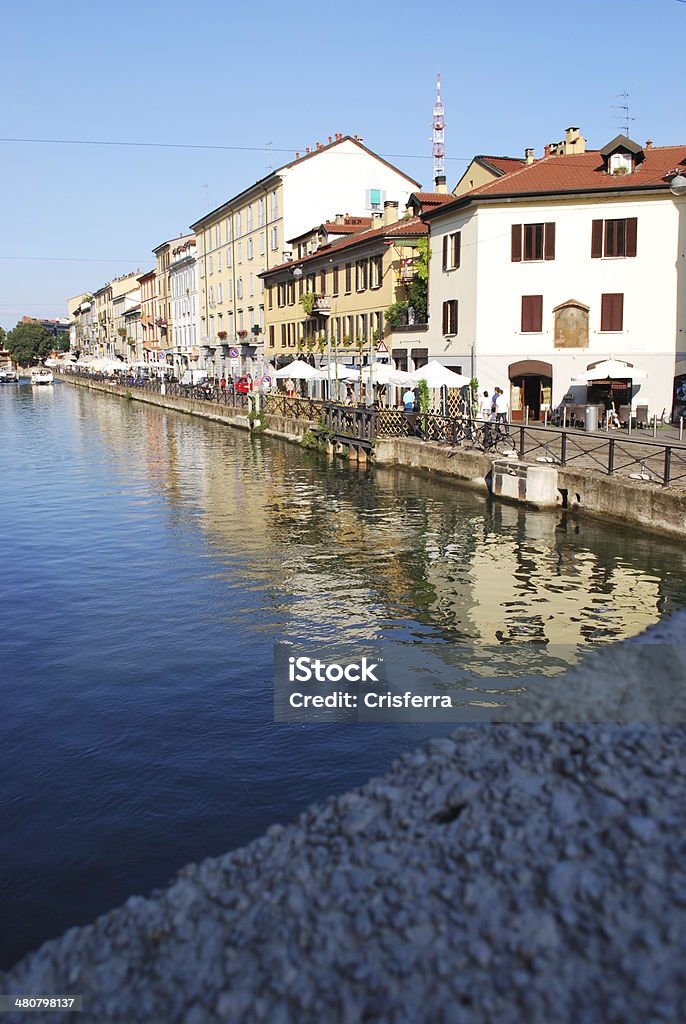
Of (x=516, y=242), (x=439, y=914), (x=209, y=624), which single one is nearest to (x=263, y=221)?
(x=516, y=242)

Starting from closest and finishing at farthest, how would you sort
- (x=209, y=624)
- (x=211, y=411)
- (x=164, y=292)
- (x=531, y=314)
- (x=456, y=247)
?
(x=209, y=624)
(x=531, y=314)
(x=456, y=247)
(x=211, y=411)
(x=164, y=292)

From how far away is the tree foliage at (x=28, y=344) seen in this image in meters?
166

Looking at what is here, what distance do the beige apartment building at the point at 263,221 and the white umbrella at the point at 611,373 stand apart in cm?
2735

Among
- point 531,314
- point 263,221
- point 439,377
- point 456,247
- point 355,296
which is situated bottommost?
point 439,377

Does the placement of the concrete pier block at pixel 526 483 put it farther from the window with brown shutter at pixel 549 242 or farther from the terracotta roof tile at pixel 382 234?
the terracotta roof tile at pixel 382 234

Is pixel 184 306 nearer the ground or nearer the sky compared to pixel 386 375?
nearer the sky

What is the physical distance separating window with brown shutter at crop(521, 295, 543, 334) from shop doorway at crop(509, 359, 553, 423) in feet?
3.75

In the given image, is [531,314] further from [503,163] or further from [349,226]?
[349,226]

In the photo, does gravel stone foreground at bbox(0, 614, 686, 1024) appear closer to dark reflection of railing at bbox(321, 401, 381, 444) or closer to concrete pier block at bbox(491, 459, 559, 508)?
concrete pier block at bbox(491, 459, 559, 508)

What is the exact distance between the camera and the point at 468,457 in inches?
1043

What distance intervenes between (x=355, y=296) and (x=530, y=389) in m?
14.5

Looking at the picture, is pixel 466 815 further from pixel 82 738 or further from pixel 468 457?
pixel 468 457

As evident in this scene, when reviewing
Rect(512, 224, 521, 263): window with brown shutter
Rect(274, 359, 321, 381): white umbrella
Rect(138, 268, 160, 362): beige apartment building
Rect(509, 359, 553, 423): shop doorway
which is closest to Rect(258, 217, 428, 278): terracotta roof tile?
Rect(274, 359, 321, 381): white umbrella

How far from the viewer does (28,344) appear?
16650 centimetres
